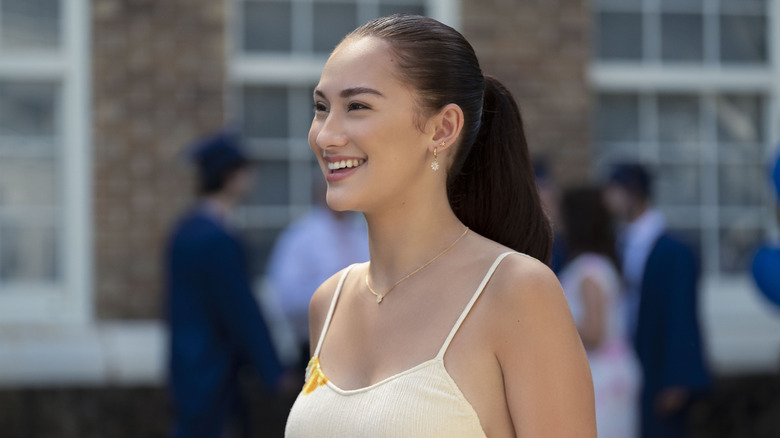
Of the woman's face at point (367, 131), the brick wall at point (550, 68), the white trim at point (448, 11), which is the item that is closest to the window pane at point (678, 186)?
the brick wall at point (550, 68)

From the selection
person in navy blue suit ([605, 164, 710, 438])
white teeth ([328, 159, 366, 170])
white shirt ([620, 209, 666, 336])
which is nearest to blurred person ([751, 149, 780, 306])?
person in navy blue suit ([605, 164, 710, 438])

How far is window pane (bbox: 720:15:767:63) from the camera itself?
7.57m

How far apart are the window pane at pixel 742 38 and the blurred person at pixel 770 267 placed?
3.17m

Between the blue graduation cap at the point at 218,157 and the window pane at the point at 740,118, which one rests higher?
the window pane at the point at 740,118

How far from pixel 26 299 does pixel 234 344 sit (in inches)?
81.1

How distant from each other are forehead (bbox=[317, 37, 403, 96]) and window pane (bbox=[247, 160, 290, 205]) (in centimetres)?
495

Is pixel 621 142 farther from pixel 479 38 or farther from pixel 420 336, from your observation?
pixel 420 336

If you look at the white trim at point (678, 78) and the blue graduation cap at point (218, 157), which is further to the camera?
the white trim at point (678, 78)

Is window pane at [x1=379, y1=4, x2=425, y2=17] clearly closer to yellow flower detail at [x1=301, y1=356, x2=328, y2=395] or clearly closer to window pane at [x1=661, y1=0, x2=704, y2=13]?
window pane at [x1=661, y1=0, x2=704, y2=13]

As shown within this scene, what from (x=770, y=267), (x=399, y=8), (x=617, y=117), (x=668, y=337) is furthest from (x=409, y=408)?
(x=617, y=117)

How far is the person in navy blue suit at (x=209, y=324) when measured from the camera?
5281 mm

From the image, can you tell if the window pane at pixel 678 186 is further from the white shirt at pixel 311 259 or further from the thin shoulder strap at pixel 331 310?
the thin shoulder strap at pixel 331 310

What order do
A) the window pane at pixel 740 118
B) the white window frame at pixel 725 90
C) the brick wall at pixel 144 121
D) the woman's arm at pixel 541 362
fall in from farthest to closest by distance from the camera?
the window pane at pixel 740 118, the white window frame at pixel 725 90, the brick wall at pixel 144 121, the woman's arm at pixel 541 362

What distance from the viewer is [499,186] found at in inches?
93.4
